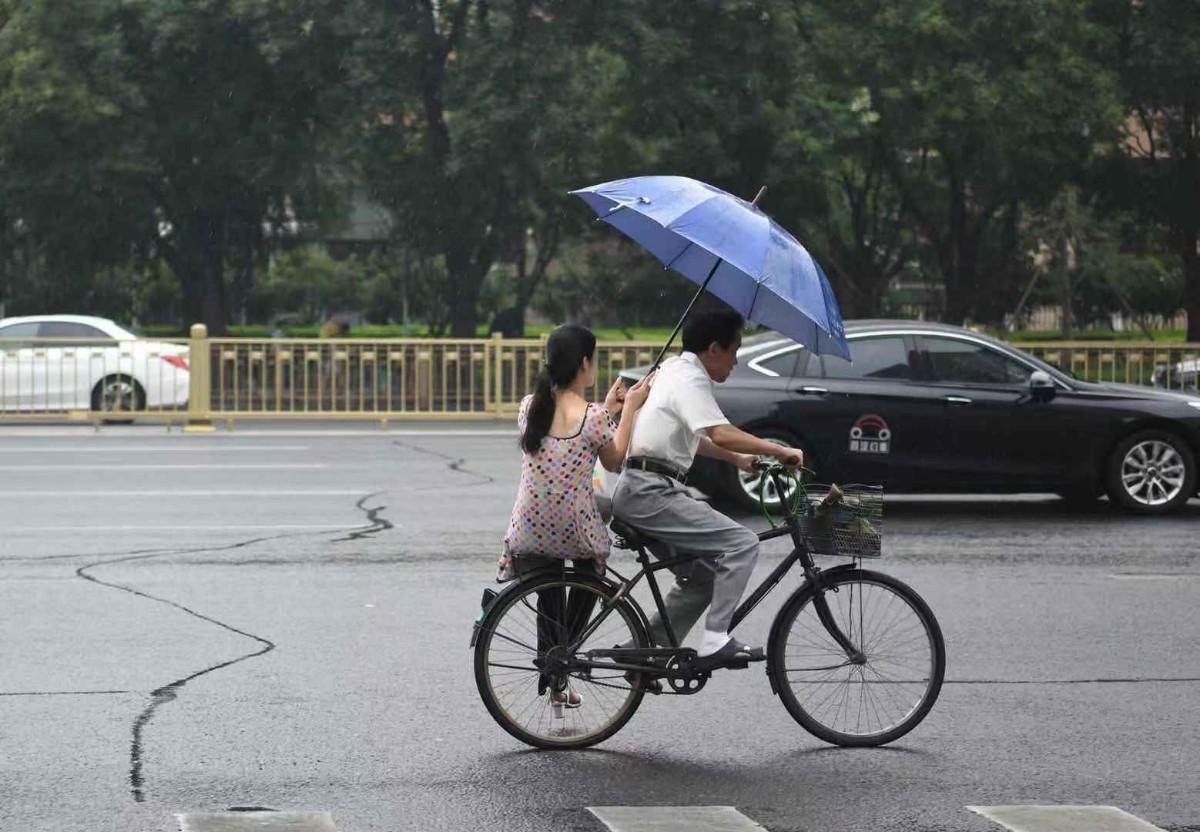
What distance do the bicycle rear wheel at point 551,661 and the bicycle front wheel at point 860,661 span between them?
56 centimetres

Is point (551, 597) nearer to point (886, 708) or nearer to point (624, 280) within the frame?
point (886, 708)

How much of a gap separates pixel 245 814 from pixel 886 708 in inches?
94.5

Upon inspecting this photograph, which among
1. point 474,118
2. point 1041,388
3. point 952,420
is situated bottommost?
point 952,420

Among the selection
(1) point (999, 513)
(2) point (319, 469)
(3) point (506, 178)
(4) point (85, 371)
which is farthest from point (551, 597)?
(3) point (506, 178)

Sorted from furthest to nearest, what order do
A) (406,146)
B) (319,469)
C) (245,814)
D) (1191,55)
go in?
1. (406,146)
2. (1191,55)
3. (319,469)
4. (245,814)

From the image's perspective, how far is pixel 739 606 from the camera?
682 cm

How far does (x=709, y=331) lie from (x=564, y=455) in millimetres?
704

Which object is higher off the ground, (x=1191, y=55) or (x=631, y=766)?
(x=1191, y=55)

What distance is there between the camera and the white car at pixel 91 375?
2392 centimetres

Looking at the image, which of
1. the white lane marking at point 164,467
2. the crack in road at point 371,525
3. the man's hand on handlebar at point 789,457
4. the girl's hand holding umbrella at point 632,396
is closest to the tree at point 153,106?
the white lane marking at point 164,467

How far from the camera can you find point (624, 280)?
42.4m

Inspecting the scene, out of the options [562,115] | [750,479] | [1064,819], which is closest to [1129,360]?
[750,479]

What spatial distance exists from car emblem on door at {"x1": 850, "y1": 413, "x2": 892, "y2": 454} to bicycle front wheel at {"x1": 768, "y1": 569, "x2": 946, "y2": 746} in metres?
7.49

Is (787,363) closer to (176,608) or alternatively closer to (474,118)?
(176,608)
